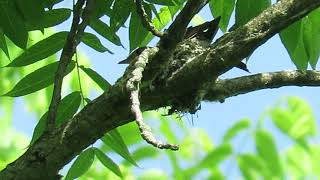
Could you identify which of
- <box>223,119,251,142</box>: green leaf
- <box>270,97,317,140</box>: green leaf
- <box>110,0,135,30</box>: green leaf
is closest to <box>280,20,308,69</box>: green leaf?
<box>110,0,135,30</box>: green leaf

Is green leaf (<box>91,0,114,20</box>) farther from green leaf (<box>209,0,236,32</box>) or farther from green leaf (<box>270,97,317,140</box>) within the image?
green leaf (<box>270,97,317,140</box>)

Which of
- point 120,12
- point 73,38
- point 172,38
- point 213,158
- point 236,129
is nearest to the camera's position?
point 172,38

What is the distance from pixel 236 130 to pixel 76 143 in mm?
1837

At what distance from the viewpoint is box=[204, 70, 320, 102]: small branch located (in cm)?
162

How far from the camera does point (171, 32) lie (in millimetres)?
1459

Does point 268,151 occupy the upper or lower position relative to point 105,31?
lower

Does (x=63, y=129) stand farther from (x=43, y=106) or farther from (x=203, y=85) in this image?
(x=43, y=106)

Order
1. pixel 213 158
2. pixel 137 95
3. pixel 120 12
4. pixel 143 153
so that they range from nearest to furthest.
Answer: pixel 137 95, pixel 120 12, pixel 143 153, pixel 213 158

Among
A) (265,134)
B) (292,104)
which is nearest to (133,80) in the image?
(265,134)

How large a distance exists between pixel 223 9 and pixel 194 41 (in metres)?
0.18

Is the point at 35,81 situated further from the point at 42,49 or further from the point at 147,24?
the point at 147,24

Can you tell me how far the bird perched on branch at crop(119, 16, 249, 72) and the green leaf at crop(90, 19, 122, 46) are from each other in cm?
11

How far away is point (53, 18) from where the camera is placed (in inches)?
72.4

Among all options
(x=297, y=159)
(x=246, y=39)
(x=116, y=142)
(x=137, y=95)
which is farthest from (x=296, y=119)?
(x=137, y=95)
